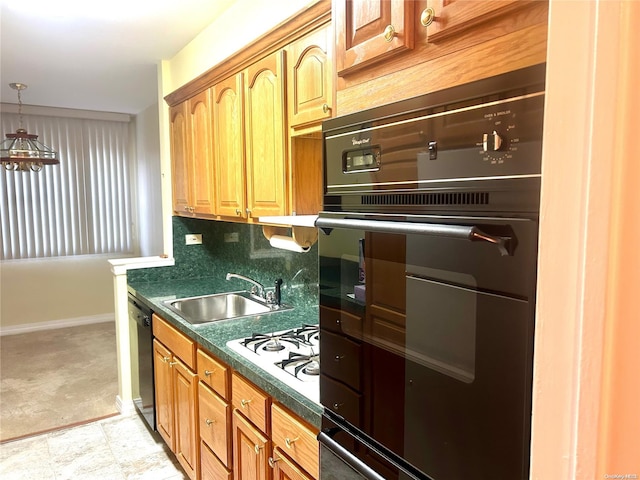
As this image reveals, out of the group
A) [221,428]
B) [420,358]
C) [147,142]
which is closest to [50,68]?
[147,142]

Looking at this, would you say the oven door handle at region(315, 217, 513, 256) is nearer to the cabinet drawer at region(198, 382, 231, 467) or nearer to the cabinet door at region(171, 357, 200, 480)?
the cabinet drawer at region(198, 382, 231, 467)

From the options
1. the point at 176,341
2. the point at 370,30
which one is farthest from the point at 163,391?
the point at 370,30

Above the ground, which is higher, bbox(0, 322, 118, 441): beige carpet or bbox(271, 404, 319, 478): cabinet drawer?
bbox(271, 404, 319, 478): cabinet drawer

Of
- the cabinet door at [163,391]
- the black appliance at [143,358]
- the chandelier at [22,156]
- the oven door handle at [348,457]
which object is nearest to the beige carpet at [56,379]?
the black appliance at [143,358]

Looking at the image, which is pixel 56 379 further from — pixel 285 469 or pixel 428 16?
pixel 428 16

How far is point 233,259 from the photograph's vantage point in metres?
3.20

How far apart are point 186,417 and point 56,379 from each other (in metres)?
2.30

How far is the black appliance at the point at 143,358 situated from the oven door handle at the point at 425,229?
2.01 meters

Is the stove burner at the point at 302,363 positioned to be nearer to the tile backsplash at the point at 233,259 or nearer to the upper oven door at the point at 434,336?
the upper oven door at the point at 434,336

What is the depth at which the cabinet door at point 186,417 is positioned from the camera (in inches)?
84.4

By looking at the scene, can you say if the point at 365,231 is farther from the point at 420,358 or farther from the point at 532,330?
the point at 532,330

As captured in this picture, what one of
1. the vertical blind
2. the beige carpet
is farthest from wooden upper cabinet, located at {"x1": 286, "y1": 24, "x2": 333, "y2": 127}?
the vertical blind

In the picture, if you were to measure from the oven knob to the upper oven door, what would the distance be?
0.11 m

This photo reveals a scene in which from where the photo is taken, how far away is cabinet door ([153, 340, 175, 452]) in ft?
8.03
